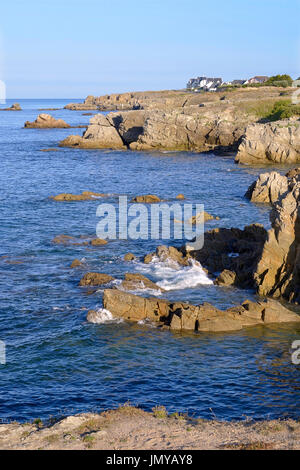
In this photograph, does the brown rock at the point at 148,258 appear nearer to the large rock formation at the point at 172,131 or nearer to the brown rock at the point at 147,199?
the brown rock at the point at 147,199

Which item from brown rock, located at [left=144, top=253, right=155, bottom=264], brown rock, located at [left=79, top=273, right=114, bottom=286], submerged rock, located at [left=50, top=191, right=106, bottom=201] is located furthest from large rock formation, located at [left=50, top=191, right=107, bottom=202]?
brown rock, located at [left=79, top=273, right=114, bottom=286]

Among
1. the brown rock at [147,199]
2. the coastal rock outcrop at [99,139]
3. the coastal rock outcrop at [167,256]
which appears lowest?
the coastal rock outcrop at [167,256]

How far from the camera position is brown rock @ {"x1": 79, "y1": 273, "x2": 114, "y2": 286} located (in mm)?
31984

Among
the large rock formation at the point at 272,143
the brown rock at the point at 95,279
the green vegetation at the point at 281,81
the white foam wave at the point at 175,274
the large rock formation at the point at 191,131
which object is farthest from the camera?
the green vegetation at the point at 281,81

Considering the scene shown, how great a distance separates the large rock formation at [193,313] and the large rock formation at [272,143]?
50089 millimetres

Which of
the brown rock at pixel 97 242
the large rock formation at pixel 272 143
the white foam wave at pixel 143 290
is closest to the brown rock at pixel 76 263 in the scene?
the brown rock at pixel 97 242

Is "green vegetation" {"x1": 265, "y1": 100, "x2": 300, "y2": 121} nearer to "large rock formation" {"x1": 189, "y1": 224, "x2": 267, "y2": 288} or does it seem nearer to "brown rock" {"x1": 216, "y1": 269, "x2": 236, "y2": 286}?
"large rock formation" {"x1": 189, "y1": 224, "x2": 267, "y2": 288}

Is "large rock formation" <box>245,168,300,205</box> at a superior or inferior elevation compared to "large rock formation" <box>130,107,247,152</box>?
inferior

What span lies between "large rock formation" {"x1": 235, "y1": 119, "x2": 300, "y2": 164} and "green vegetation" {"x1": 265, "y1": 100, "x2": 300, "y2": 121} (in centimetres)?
1842

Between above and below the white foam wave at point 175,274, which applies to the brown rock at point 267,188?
above

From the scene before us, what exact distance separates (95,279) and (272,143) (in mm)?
48512

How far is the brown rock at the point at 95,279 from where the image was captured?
31984 mm
